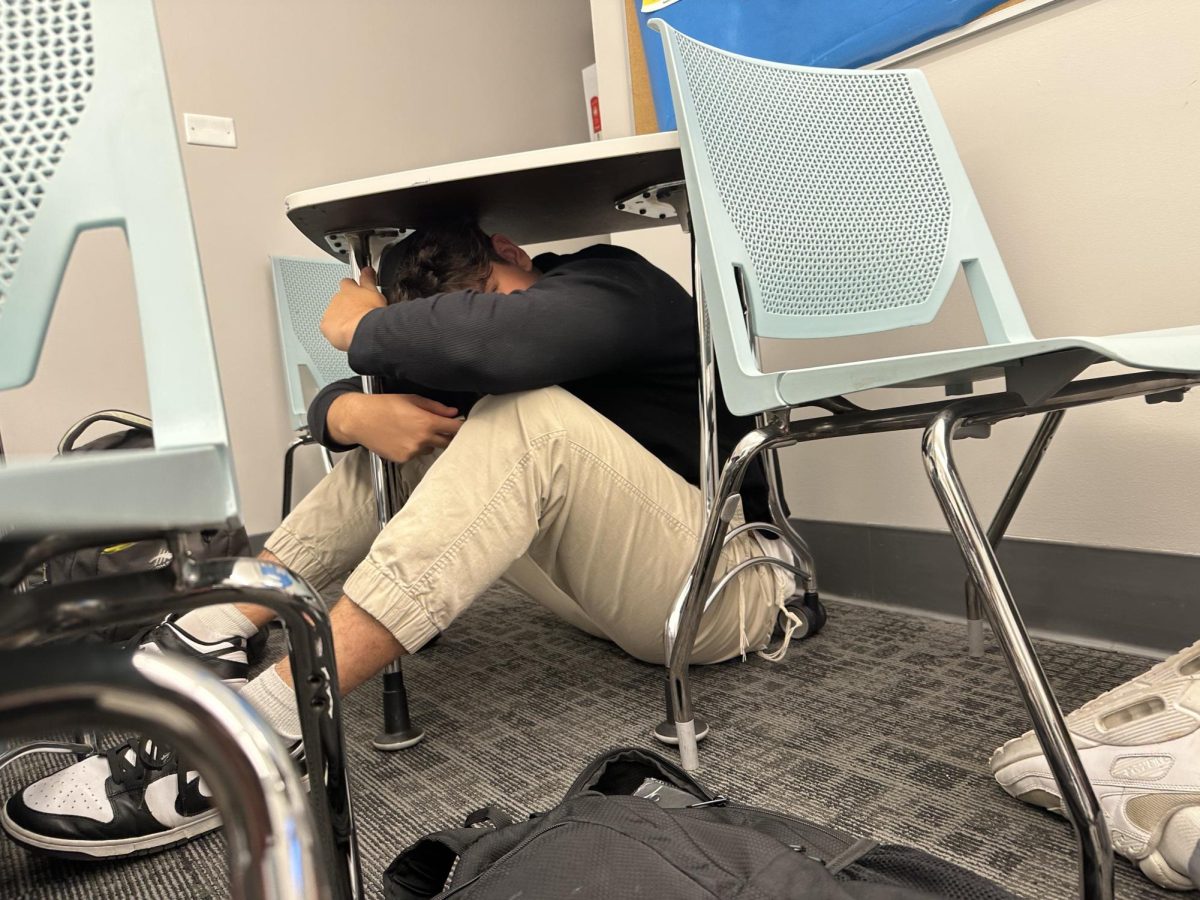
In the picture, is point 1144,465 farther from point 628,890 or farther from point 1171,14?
point 628,890

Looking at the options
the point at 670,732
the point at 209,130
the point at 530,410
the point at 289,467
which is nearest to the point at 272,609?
the point at 530,410

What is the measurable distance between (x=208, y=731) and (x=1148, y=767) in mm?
710

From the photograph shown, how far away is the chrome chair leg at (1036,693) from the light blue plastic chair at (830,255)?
30 millimetres

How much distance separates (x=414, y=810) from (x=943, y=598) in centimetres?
89

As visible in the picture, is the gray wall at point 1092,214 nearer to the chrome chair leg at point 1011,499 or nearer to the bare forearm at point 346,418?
the chrome chair leg at point 1011,499

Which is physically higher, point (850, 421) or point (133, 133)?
point (133, 133)

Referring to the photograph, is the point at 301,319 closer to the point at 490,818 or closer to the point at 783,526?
the point at 783,526

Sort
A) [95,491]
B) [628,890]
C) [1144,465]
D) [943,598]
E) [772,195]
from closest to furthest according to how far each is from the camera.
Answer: [95,491] → [628,890] → [772,195] → [1144,465] → [943,598]

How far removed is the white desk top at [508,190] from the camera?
84 cm

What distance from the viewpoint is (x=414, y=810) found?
0.85 metres

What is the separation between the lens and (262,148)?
2.26 m

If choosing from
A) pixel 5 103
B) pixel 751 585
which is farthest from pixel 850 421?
pixel 5 103

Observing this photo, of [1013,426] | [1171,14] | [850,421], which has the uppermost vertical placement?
[1171,14]

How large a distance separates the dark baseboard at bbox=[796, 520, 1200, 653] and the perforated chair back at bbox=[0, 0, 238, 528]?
117cm
